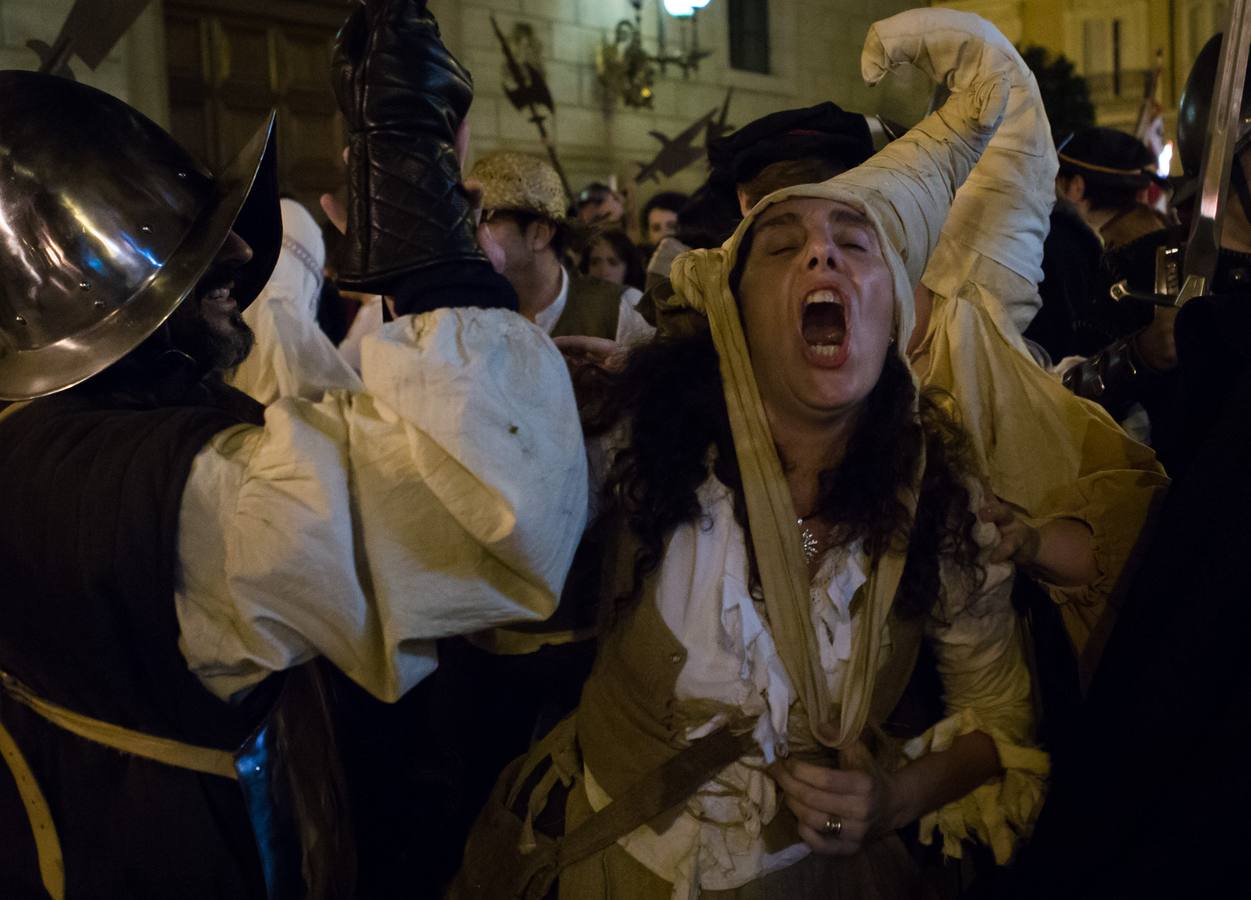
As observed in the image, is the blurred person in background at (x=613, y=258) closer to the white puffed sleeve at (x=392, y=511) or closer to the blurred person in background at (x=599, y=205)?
the blurred person in background at (x=599, y=205)

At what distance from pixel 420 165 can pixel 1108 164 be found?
4.05 m

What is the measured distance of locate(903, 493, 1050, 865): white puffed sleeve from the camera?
170 cm

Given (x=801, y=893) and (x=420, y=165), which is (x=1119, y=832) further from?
(x=420, y=165)

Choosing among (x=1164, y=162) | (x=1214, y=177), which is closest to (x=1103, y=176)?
(x=1164, y=162)

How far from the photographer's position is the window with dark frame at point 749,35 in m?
7.31

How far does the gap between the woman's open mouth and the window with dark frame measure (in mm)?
5334

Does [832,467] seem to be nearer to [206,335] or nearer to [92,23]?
[206,335]

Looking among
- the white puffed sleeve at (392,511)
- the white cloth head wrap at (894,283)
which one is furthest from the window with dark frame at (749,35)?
the white puffed sleeve at (392,511)

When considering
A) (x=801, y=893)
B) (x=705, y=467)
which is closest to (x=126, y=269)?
(x=705, y=467)

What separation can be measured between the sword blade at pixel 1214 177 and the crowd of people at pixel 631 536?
0.13 metres

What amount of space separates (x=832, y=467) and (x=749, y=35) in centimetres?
757

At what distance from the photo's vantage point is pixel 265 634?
1220mm

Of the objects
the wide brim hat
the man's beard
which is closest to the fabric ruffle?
the man's beard

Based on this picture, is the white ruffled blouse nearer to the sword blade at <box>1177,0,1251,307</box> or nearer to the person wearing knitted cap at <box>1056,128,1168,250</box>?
the sword blade at <box>1177,0,1251,307</box>
